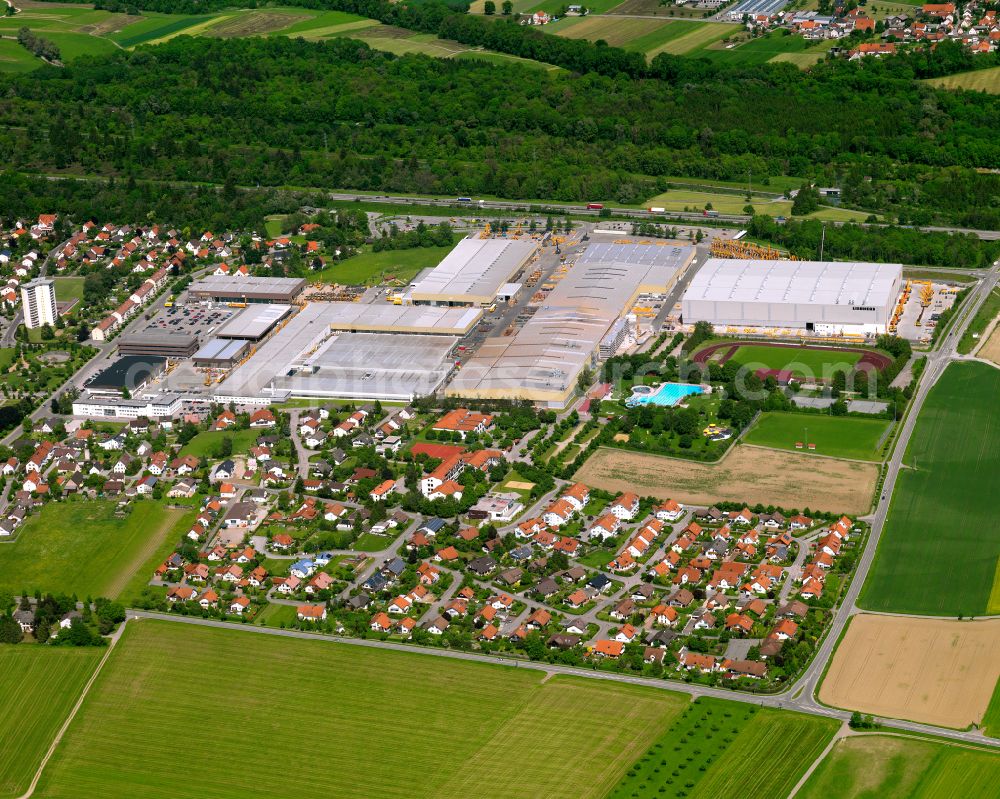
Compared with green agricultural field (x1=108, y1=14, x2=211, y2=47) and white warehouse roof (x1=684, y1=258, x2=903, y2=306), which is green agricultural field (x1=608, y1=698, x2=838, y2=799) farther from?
green agricultural field (x1=108, y1=14, x2=211, y2=47)

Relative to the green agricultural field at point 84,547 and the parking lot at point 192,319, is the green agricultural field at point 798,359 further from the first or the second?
the green agricultural field at point 84,547

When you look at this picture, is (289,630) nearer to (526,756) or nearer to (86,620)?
(86,620)

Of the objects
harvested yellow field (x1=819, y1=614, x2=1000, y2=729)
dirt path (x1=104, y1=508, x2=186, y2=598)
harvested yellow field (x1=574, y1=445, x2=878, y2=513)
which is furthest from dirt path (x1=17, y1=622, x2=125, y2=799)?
harvested yellow field (x1=819, y1=614, x2=1000, y2=729)

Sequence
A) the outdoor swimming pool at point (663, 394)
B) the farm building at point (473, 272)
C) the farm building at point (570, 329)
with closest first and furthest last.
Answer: the outdoor swimming pool at point (663, 394) < the farm building at point (570, 329) < the farm building at point (473, 272)

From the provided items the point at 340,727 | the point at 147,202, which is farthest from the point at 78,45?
the point at 340,727

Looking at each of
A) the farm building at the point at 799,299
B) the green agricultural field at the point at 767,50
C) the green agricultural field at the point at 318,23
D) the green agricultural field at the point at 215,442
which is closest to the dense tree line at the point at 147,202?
the farm building at the point at 799,299

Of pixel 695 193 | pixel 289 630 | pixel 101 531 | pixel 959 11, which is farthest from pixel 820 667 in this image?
pixel 959 11
